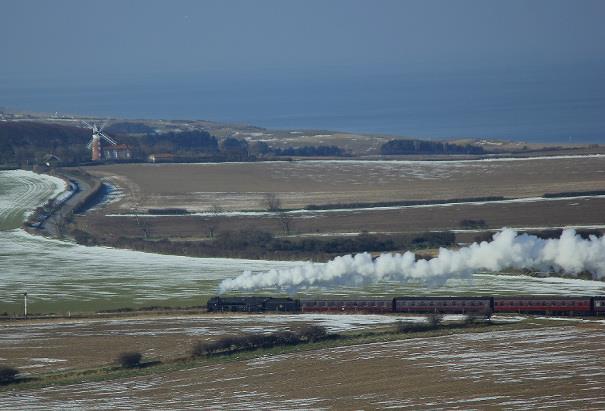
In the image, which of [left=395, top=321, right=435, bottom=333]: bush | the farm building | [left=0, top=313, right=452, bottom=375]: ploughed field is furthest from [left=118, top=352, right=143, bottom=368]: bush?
the farm building

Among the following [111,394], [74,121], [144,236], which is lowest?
[111,394]

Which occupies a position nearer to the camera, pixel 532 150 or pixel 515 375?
pixel 515 375

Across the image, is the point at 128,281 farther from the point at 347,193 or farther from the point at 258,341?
the point at 347,193

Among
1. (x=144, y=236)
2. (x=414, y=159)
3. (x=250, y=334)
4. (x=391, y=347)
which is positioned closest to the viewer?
(x=391, y=347)

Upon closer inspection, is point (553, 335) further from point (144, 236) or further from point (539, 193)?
point (539, 193)

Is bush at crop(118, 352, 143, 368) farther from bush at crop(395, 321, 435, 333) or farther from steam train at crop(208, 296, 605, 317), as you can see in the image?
steam train at crop(208, 296, 605, 317)

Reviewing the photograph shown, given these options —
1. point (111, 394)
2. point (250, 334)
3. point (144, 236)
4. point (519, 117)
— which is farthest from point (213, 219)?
point (519, 117)
